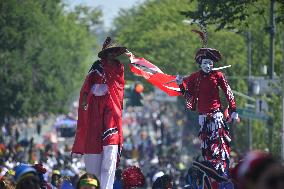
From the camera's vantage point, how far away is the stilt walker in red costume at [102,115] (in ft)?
43.5

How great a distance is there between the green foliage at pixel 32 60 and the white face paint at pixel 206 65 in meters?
43.7

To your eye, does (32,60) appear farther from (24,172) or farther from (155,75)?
(24,172)

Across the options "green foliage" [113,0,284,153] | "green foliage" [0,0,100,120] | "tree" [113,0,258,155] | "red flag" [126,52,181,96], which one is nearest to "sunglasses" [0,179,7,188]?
"red flag" [126,52,181,96]

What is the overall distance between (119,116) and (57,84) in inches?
2183

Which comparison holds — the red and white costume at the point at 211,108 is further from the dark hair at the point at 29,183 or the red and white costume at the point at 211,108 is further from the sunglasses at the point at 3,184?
the dark hair at the point at 29,183

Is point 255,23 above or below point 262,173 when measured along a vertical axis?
above

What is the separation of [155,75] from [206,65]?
1.29 m

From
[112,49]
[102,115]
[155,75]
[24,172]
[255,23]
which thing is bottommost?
[24,172]

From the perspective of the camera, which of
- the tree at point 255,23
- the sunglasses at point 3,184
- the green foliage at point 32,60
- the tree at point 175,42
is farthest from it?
the green foliage at point 32,60

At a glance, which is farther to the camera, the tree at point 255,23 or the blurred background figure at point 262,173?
the tree at point 255,23

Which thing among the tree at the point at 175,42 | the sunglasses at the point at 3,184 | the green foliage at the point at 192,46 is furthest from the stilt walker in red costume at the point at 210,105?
the tree at the point at 175,42

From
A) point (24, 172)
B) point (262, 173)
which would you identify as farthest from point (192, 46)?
point (262, 173)

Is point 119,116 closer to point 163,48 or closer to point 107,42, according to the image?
point 107,42

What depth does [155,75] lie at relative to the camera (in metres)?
15.5
